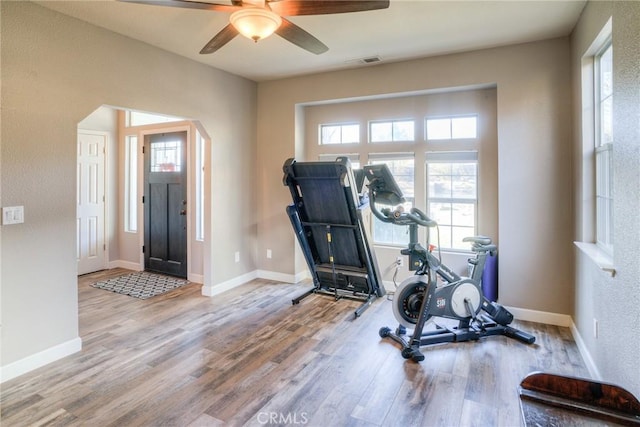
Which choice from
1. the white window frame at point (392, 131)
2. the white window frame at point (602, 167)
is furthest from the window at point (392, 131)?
the white window frame at point (602, 167)

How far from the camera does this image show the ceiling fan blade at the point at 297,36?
230 cm

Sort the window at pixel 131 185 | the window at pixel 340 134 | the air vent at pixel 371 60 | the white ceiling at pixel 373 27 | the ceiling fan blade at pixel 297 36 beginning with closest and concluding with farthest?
the ceiling fan blade at pixel 297 36 < the white ceiling at pixel 373 27 < the air vent at pixel 371 60 < the window at pixel 340 134 < the window at pixel 131 185

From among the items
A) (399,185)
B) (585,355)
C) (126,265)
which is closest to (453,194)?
(399,185)

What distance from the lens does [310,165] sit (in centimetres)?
339

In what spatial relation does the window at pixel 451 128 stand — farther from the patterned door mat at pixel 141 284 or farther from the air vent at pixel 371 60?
the patterned door mat at pixel 141 284

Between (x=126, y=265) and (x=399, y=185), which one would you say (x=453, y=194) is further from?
(x=126, y=265)

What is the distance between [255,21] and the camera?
7.02 ft

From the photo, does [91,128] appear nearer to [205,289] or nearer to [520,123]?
[205,289]

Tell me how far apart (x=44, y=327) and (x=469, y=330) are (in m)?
3.58

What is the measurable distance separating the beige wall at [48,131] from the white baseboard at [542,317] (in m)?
4.19

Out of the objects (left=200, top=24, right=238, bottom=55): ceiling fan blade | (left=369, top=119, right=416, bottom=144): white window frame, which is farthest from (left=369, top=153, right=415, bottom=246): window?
(left=200, top=24, right=238, bottom=55): ceiling fan blade

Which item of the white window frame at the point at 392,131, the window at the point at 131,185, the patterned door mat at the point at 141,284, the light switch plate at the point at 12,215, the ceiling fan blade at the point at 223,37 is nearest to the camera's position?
the ceiling fan blade at the point at 223,37

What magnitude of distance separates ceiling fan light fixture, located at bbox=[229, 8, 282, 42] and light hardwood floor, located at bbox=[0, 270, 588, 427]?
239 cm

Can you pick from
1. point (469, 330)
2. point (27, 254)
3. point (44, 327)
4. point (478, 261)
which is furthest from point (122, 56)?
point (469, 330)
